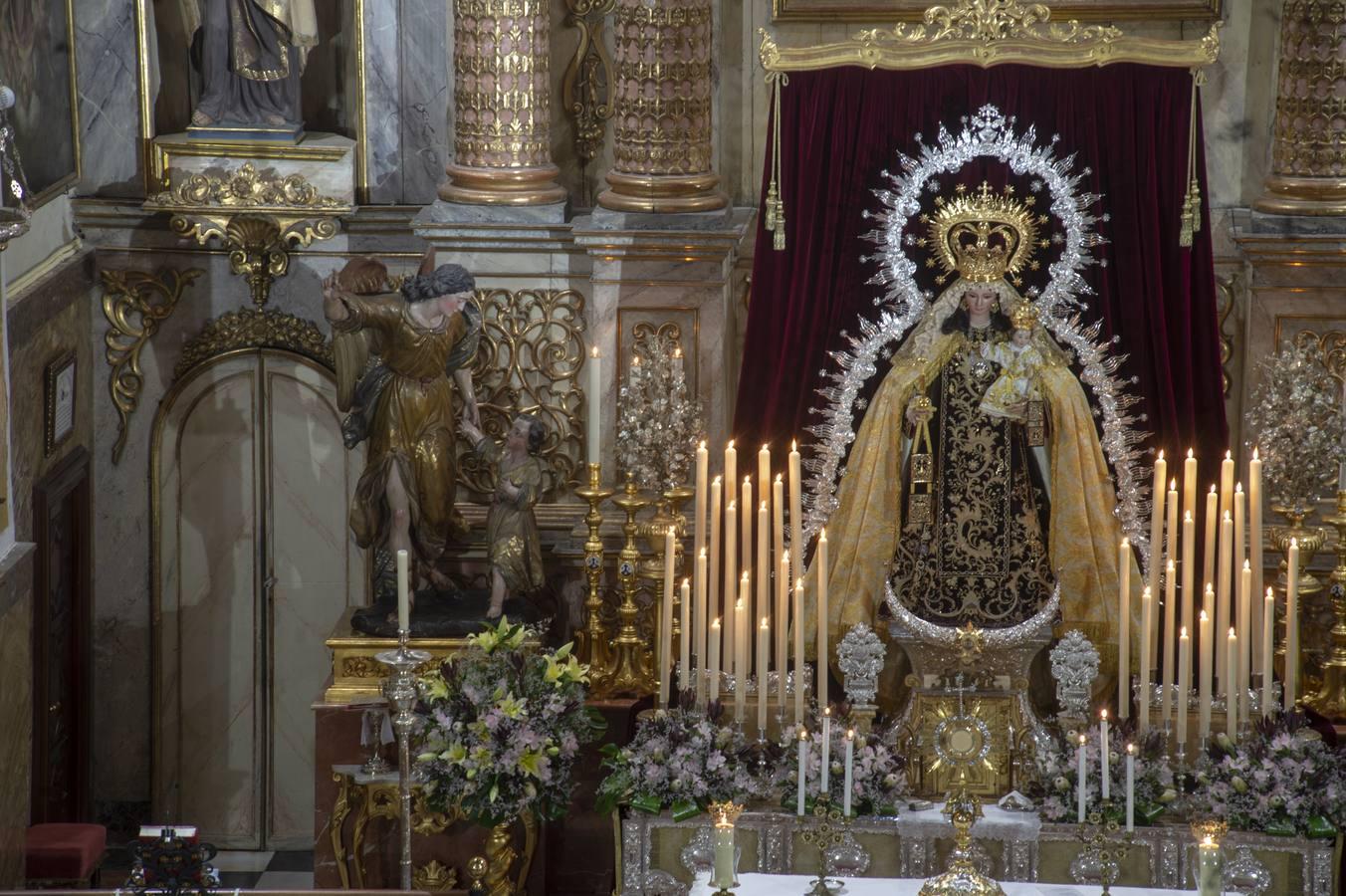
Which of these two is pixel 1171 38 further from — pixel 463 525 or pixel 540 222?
pixel 463 525

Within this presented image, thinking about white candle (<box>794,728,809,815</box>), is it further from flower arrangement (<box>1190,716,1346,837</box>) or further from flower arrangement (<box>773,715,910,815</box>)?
flower arrangement (<box>1190,716,1346,837</box>)

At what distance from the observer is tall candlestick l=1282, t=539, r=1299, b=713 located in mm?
9203

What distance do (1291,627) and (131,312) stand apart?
5497 millimetres

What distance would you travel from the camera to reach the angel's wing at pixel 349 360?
10.2 meters

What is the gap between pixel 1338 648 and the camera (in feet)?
33.1

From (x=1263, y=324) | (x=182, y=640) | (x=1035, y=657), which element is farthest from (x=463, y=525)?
(x=1263, y=324)

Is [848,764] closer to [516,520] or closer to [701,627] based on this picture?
[701,627]

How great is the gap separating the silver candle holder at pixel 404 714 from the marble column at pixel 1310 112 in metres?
4.34

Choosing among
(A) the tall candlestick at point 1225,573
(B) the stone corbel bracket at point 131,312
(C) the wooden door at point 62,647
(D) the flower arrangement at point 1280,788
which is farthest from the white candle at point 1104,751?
(B) the stone corbel bracket at point 131,312

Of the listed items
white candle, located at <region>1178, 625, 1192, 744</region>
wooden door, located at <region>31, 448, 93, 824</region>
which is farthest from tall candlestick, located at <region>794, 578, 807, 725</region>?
wooden door, located at <region>31, 448, 93, 824</region>

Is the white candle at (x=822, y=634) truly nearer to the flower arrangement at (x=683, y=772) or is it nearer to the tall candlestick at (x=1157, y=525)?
the flower arrangement at (x=683, y=772)

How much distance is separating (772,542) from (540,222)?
6.09 ft

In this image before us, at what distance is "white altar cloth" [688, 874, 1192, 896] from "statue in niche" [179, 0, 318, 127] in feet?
14.4

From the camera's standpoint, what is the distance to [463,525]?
10734mm
